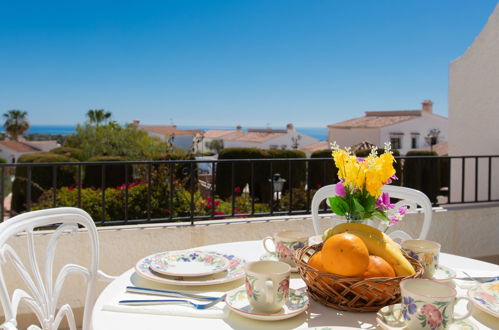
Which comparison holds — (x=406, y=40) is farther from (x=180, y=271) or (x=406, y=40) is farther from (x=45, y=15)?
(x=180, y=271)

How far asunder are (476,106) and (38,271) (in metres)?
4.91

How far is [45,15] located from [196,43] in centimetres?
1883

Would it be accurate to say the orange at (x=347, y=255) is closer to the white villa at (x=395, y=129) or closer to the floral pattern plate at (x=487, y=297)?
the floral pattern plate at (x=487, y=297)

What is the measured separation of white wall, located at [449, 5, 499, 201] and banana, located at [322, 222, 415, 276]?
4.25 metres

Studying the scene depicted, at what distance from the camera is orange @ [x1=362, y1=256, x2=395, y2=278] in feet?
3.23

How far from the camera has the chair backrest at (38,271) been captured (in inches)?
37.6

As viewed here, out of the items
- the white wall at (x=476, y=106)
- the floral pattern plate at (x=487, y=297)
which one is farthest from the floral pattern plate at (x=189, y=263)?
the white wall at (x=476, y=106)

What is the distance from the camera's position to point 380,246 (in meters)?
1.03

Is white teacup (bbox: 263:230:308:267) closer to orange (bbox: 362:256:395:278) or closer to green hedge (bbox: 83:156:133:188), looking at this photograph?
orange (bbox: 362:256:395:278)

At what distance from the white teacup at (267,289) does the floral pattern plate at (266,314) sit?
0.7 inches

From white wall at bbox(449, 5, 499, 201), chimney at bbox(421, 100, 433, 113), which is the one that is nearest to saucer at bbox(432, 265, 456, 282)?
white wall at bbox(449, 5, 499, 201)

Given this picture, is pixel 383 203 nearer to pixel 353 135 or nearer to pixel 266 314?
pixel 266 314

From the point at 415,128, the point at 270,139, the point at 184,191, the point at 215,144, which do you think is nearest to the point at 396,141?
the point at 415,128

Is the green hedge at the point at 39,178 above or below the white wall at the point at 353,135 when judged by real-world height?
below
